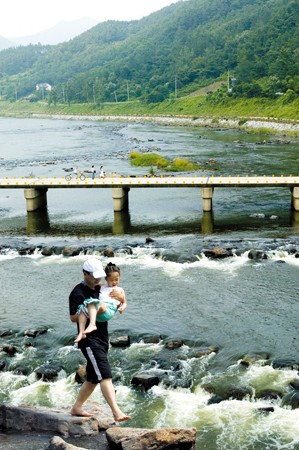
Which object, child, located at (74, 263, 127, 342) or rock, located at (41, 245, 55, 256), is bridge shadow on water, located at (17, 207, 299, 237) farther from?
child, located at (74, 263, 127, 342)

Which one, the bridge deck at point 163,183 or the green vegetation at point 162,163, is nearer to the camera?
the bridge deck at point 163,183

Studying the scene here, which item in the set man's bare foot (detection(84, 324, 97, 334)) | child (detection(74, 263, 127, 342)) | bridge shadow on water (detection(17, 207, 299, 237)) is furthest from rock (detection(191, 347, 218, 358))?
bridge shadow on water (detection(17, 207, 299, 237))

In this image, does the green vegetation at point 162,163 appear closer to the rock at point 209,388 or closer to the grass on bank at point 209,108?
the rock at point 209,388

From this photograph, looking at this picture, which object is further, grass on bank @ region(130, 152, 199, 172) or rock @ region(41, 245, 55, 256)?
grass on bank @ region(130, 152, 199, 172)

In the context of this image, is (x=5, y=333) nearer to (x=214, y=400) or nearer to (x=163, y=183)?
(x=214, y=400)

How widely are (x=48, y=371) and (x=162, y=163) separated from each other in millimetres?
40486

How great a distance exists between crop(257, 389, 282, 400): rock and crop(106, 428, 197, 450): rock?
16.7 feet

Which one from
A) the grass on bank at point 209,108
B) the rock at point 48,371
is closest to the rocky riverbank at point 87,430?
the rock at point 48,371

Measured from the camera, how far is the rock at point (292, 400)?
44.4 ft

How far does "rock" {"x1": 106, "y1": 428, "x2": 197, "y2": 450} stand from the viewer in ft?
29.2

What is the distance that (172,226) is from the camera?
108ft

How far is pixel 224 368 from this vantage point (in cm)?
1559

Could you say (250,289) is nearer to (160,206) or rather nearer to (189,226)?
(189,226)

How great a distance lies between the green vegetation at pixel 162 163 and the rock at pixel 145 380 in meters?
37.7
